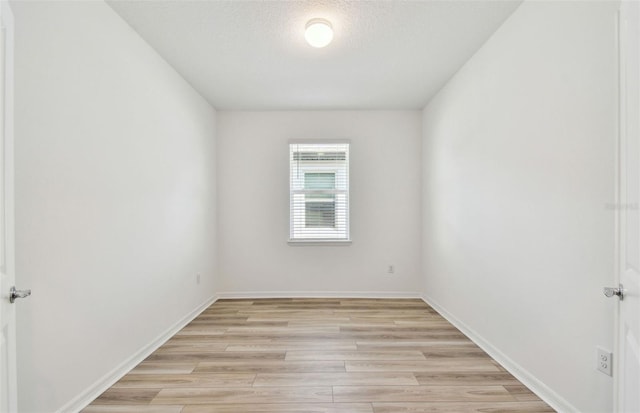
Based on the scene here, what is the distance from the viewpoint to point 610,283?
4.84 ft

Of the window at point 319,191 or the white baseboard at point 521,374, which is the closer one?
the white baseboard at point 521,374

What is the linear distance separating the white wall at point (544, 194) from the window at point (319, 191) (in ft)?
5.68

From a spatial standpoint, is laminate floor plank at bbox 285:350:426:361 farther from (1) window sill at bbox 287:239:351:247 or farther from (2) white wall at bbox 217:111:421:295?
(1) window sill at bbox 287:239:351:247

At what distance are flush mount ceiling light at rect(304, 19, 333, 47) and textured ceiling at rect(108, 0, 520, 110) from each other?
50mm

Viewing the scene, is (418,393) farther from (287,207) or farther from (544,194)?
(287,207)

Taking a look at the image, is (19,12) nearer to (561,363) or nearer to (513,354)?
(561,363)

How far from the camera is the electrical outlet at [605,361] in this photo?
1483mm

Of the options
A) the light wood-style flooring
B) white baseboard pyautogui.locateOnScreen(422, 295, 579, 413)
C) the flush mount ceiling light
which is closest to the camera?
white baseboard pyautogui.locateOnScreen(422, 295, 579, 413)

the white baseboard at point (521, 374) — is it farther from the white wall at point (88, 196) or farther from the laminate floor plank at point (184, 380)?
the white wall at point (88, 196)

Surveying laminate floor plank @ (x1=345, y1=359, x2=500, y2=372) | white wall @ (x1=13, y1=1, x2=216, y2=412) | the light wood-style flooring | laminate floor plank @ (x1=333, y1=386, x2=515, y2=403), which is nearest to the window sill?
A: the light wood-style flooring

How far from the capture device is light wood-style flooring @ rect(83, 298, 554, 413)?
1870 millimetres

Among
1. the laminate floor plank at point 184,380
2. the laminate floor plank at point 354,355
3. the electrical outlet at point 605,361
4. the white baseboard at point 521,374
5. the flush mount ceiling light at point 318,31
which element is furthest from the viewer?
the laminate floor plank at point 354,355

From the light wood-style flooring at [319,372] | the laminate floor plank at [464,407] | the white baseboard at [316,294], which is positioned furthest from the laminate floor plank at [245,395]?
the white baseboard at [316,294]

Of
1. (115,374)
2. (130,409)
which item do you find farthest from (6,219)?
(115,374)
